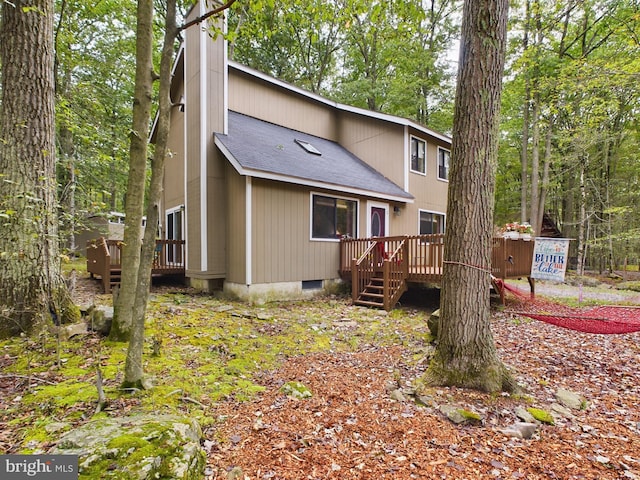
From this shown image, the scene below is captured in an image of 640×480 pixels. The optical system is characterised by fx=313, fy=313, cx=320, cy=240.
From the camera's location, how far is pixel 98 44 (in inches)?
514

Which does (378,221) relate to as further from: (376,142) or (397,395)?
(397,395)

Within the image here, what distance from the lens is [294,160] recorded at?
8820 millimetres

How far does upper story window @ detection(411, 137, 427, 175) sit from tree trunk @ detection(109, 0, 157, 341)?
31.3ft

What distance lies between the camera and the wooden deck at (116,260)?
7574 millimetres

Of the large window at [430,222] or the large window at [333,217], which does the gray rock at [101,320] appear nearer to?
the large window at [333,217]

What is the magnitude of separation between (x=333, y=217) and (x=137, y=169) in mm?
6032

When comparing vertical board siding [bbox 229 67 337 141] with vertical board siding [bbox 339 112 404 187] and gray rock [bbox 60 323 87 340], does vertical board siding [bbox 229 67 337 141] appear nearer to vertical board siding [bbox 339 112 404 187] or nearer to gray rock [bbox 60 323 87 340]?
vertical board siding [bbox 339 112 404 187]

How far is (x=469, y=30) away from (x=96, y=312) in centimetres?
547

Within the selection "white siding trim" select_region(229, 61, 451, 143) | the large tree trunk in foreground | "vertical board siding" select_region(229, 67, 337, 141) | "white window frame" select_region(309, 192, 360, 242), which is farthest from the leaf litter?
"white siding trim" select_region(229, 61, 451, 143)

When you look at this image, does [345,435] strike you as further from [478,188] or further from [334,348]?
[478,188]

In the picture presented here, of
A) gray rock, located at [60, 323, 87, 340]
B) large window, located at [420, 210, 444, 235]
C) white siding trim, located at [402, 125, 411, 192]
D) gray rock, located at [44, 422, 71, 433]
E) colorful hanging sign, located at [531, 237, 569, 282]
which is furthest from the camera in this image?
large window, located at [420, 210, 444, 235]

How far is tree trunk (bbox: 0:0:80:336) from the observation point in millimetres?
3494

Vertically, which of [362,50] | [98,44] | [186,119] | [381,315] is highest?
[362,50]

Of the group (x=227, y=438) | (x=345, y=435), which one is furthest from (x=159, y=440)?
(x=345, y=435)
